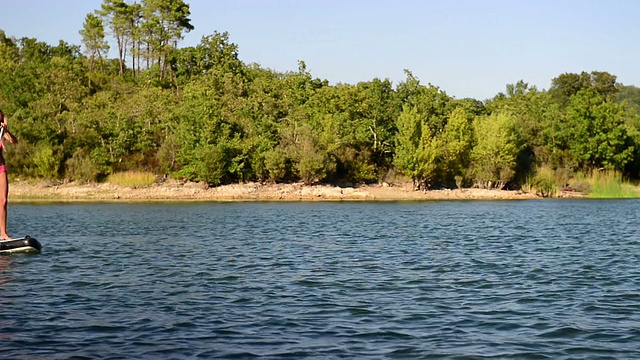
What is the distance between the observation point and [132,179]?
213 feet

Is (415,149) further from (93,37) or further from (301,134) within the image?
(93,37)

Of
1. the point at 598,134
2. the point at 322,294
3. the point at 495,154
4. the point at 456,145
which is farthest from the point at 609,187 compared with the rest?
the point at 322,294

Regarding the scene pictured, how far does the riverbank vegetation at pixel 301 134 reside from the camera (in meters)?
65.9

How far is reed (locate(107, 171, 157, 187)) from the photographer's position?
6469 cm

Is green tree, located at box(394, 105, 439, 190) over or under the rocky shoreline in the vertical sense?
over

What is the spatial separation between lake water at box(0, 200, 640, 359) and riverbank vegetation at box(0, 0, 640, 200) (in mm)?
31593

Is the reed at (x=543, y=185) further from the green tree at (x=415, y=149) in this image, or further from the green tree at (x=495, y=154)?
the green tree at (x=415, y=149)

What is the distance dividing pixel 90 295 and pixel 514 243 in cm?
1726

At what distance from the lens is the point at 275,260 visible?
23156 millimetres

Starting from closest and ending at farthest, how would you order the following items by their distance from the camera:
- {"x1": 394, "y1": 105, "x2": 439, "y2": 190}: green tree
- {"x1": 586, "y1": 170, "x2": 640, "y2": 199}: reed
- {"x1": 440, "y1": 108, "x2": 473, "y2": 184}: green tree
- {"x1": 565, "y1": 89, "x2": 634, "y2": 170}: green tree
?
{"x1": 394, "y1": 105, "x2": 439, "y2": 190}: green tree
{"x1": 440, "y1": 108, "x2": 473, "y2": 184}: green tree
{"x1": 586, "y1": 170, "x2": 640, "y2": 199}: reed
{"x1": 565, "y1": 89, "x2": 634, "y2": 170}: green tree

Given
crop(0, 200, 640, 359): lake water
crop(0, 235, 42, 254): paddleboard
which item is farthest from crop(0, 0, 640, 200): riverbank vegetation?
crop(0, 235, 42, 254): paddleboard

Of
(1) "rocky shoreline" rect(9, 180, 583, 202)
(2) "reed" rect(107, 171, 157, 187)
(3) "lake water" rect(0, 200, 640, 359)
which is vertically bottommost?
(3) "lake water" rect(0, 200, 640, 359)

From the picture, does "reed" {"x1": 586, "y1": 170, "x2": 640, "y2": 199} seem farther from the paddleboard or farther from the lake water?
the paddleboard

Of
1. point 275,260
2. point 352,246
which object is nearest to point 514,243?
point 352,246
